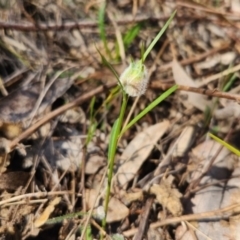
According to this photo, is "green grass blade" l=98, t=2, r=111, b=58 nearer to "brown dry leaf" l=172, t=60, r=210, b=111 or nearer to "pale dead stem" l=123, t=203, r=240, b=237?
"brown dry leaf" l=172, t=60, r=210, b=111

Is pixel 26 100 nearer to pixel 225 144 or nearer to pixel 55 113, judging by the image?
pixel 55 113

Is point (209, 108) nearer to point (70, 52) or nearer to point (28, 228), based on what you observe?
point (70, 52)

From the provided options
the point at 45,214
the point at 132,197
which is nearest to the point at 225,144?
the point at 132,197

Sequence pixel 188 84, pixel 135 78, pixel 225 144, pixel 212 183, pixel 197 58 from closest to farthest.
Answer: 1. pixel 135 78
2. pixel 225 144
3. pixel 212 183
4. pixel 188 84
5. pixel 197 58

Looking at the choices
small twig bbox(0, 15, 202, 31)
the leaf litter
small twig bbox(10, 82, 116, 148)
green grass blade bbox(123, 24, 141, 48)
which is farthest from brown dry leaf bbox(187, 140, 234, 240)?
small twig bbox(0, 15, 202, 31)

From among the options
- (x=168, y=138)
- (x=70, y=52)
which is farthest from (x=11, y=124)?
(x=168, y=138)

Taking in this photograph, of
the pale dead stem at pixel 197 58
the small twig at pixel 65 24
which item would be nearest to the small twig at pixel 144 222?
the pale dead stem at pixel 197 58
